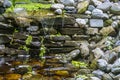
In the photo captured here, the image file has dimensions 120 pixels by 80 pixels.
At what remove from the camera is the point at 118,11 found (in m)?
7.36

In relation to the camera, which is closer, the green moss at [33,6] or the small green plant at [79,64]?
the small green plant at [79,64]

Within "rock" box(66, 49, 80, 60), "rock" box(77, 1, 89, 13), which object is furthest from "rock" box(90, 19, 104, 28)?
"rock" box(66, 49, 80, 60)

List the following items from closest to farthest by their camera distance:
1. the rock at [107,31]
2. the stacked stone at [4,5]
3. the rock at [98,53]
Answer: the rock at [98,53]
the stacked stone at [4,5]
the rock at [107,31]

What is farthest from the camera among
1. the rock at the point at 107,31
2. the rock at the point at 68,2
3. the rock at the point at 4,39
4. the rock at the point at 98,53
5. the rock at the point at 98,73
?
the rock at the point at 68,2

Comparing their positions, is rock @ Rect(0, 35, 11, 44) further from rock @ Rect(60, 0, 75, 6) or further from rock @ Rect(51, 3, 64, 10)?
rock @ Rect(60, 0, 75, 6)

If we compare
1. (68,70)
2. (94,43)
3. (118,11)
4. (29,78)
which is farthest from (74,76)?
(118,11)

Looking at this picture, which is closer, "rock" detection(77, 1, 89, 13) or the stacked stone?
the stacked stone

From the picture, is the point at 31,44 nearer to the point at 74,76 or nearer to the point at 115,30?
the point at 74,76

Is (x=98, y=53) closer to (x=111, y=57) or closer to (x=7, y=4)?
(x=111, y=57)

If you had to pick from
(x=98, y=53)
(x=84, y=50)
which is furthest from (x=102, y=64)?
(x=84, y=50)

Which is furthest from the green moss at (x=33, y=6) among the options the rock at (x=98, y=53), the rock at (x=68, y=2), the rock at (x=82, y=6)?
the rock at (x=98, y=53)

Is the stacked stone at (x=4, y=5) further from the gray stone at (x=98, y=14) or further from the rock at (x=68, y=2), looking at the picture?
the gray stone at (x=98, y=14)

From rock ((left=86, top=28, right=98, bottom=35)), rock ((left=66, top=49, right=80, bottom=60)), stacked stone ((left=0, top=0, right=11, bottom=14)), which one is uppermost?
stacked stone ((left=0, top=0, right=11, bottom=14))

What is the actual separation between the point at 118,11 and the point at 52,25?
1.42 meters
